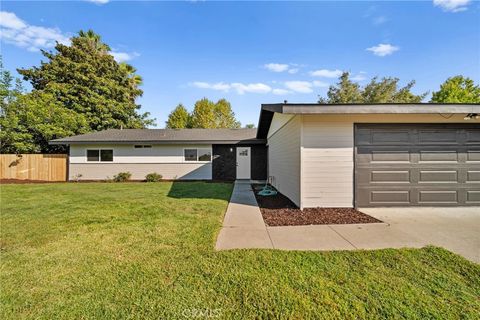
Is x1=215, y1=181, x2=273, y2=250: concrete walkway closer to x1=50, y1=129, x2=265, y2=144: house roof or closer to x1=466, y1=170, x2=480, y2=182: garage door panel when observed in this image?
x1=466, y1=170, x2=480, y2=182: garage door panel

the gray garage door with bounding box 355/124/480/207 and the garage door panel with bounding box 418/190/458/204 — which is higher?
the gray garage door with bounding box 355/124/480/207

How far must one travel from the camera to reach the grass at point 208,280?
6.67ft

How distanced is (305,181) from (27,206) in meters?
8.14

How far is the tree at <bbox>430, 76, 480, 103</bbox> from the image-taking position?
2227 centimetres

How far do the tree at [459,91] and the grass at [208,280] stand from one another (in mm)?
28062

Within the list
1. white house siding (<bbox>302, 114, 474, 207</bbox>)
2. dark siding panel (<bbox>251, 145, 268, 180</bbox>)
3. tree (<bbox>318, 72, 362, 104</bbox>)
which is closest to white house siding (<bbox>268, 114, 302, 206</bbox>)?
white house siding (<bbox>302, 114, 474, 207</bbox>)

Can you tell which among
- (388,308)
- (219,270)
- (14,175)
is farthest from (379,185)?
(14,175)

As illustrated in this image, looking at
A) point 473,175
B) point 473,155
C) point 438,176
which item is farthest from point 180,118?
point 473,175

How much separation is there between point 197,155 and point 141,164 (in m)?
3.51

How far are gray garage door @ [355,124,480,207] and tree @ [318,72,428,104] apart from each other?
21502mm

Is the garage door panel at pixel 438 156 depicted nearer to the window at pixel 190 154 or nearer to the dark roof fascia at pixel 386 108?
the dark roof fascia at pixel 386 108

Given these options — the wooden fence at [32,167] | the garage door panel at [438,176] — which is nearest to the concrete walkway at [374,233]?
the garage door panel at [438,176]

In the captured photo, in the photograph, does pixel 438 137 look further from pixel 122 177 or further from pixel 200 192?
pixel 122 177

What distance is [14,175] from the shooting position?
44.1ft
